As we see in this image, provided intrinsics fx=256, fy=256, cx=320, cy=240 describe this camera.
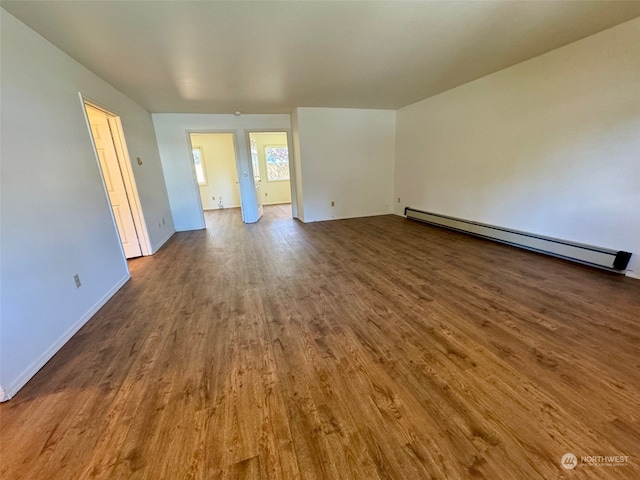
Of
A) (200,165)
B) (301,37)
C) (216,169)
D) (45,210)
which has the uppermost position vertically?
(301,37)

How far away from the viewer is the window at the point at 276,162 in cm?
798

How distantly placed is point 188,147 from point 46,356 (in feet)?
14.8

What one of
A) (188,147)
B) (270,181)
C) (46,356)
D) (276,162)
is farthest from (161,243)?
(276,162)

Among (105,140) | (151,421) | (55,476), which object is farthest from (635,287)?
(105,140)

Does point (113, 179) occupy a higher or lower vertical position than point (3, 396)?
higher

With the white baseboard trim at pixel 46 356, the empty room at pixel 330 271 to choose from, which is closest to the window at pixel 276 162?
the empty room at pixel 330 271

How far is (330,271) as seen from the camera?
305 centimetres

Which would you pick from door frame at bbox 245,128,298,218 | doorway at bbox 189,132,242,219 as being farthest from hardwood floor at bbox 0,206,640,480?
doorway at bbox 189,132,242,219

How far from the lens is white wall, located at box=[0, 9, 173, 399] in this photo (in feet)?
5.34

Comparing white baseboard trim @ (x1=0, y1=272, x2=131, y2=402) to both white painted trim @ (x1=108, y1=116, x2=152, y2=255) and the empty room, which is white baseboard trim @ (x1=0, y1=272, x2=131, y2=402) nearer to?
the empty room

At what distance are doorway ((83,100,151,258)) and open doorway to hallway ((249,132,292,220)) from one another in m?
4.01

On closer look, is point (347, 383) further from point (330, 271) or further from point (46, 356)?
point (46, 356)

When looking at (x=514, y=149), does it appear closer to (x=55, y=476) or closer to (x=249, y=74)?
(x=249, y=74)

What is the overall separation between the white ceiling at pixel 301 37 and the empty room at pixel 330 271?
0.09 ft
